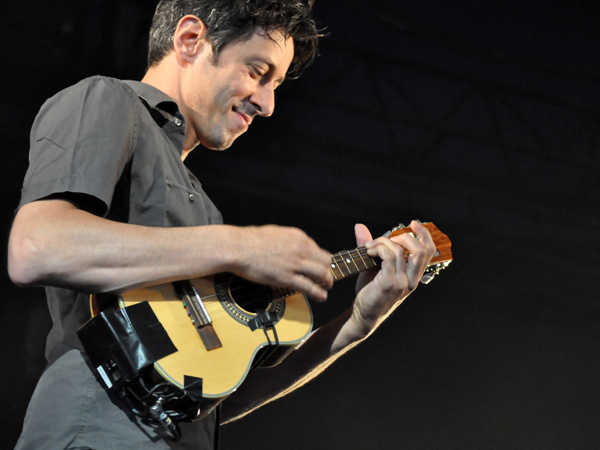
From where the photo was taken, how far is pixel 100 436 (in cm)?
141

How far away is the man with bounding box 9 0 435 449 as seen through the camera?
1.36 m

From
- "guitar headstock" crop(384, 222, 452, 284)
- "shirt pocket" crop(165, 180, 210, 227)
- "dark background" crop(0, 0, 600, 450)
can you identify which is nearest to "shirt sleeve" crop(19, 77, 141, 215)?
"shirt pocket" crop(165, 180, 210, 227)

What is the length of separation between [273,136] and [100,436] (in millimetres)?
2983

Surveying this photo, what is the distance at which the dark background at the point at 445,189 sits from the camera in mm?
4070

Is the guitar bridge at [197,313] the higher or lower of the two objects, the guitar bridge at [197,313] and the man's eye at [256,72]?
the lower

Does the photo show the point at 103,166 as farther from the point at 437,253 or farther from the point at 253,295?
the point at 437,253

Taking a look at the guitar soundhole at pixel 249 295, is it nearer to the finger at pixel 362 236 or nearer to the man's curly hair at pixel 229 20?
the finger at pixel 362 236

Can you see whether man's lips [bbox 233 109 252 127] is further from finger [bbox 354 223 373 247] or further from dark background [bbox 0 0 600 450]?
dark background [bbox 0 0 600 450]

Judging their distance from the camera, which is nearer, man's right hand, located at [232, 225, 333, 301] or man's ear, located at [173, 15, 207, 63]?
man's right hand, located at [232, 225, 333, 301]

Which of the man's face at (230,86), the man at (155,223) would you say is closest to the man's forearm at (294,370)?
the man at (155,223)

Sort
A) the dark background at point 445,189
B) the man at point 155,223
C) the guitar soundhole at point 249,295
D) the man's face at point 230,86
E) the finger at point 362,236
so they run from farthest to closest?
the dark background at point 445,189 < the finger at point 362,236 < the man's face at point 230,86 < the guitar soundhole at point 249,295 < the man at point 155,223

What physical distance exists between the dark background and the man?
6.34 ft

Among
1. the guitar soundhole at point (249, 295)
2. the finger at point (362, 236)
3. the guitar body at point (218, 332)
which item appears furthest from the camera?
the finger at point (362, 236)

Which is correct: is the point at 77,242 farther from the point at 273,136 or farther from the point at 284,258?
the point at 273,136
